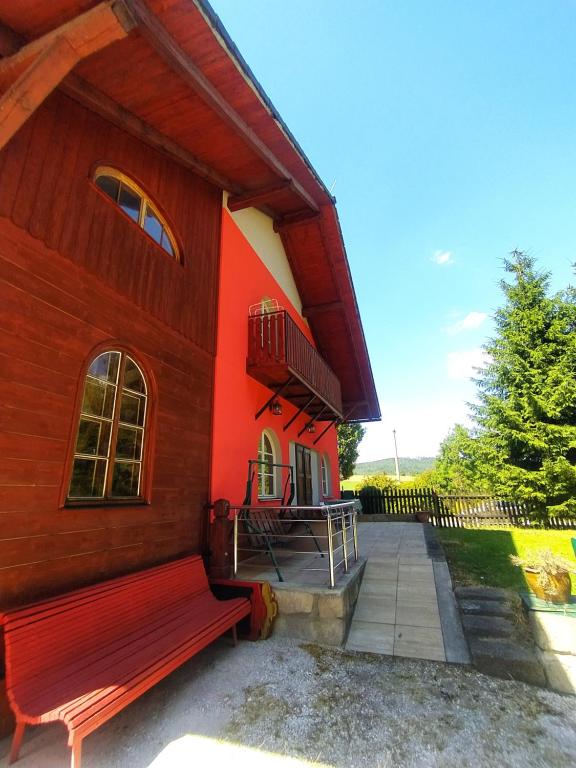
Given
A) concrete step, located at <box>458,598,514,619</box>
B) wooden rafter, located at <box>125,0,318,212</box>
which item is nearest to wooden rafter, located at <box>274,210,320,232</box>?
wooden rafter, located at <box>125,0,318,212</box>

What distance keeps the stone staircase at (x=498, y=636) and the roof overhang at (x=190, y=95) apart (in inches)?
267

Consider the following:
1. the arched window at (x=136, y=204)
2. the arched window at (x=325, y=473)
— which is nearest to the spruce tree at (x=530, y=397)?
the arched window at (x=325, y=473)

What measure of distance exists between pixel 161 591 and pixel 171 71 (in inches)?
239

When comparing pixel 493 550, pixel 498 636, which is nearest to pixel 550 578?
pixel 498 636

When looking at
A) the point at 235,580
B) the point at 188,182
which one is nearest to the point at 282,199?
the point at 188,182

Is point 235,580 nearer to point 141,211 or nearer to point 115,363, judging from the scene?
point 115,363

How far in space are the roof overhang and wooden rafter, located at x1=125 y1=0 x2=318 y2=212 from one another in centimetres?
1

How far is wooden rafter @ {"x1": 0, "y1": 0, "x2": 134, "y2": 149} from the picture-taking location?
274 centimetres

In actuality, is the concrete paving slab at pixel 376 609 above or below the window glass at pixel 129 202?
below

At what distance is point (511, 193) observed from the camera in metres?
8.51

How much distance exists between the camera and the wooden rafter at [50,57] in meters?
2.74

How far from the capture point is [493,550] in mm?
7797

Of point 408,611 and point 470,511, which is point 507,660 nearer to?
point 408,611

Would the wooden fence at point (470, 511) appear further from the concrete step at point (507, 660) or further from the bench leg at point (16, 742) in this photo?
the bench leg at point (16, 742)
